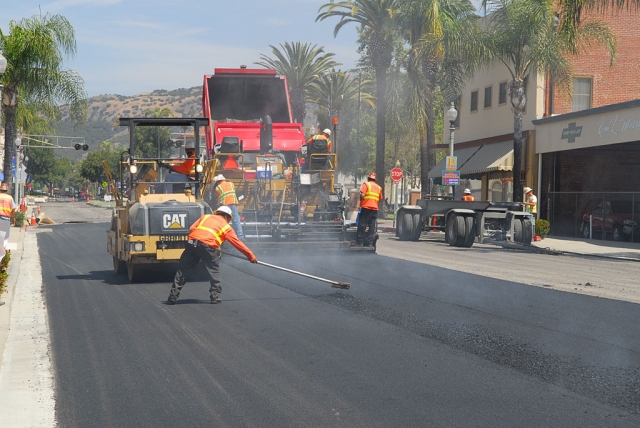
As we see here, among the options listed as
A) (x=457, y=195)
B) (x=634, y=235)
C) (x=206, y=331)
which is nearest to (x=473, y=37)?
(x=634, y=235)

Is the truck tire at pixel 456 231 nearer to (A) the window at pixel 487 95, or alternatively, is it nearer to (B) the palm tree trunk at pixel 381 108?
(A) the window at pixel 487 95

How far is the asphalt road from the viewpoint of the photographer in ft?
19.3

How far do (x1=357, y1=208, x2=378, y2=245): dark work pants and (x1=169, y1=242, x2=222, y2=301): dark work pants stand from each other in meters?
7.34

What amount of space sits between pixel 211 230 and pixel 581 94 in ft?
90.8

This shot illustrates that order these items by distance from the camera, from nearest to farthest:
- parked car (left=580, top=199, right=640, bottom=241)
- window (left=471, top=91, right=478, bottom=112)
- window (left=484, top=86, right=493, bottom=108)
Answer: parked car (left=580, top=199, right=640, bottom=241)
window (left=484, top=86, right=493, bottom=108)
window (left=471, top=91, right=478, bottom=112)

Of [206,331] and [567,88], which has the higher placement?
[567,88]

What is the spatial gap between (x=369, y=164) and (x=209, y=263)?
231 feet

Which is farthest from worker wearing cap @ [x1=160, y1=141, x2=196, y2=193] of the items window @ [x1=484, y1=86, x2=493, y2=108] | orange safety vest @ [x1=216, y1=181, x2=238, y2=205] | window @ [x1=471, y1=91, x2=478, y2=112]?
window @ [x1=471, y1=91, x2=478, y2=112]

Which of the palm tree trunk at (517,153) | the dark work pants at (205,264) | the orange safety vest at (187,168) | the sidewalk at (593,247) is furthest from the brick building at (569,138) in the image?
the dark work pants at (205,264)

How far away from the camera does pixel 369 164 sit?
81.1 meters

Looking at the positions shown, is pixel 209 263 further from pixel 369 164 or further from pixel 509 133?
pixel 369 164

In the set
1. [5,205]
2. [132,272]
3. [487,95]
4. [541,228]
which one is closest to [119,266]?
[132,272]

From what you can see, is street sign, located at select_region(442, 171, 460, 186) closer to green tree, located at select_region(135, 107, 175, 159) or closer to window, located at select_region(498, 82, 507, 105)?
window, located at select_region(498, 82, 507, 105)

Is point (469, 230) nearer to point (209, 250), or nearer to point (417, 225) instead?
point (417, 225)
